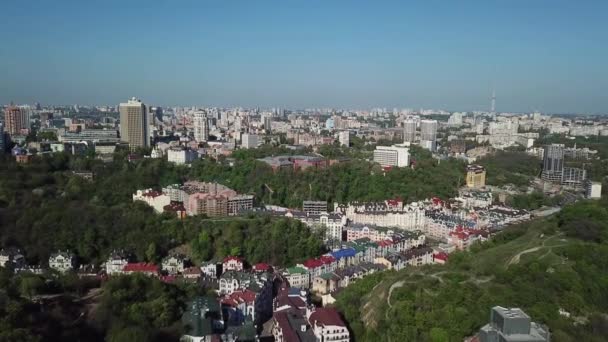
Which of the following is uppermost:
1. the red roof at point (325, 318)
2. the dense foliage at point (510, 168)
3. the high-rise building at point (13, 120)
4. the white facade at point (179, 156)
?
the high-rise building at point (13, 120)

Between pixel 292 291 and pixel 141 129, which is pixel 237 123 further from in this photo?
pixel 292 291

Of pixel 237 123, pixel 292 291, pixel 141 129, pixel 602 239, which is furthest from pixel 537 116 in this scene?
pixel 292 291

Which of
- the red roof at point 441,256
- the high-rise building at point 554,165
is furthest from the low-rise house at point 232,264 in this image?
the high-rise building at point 554,165

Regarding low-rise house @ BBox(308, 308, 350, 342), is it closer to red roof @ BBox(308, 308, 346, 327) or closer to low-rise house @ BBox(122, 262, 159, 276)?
red roof @ BBox(308, 308, 346, 327)

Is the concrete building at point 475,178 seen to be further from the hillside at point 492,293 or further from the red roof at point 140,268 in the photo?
the red roof at point 140,268

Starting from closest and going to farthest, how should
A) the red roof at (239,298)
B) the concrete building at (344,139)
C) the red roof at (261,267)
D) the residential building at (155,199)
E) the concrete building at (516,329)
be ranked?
the concrete building at (516,329), the red roof at (239,298), the red roof at (261,267), the residential building at (155,199), the concrete building at (344,139)

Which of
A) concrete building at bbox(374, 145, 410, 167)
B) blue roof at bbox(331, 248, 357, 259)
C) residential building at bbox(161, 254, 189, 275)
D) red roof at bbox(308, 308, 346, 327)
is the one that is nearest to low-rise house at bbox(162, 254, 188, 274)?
residential building at bbox(161, 254, 189, 275)
